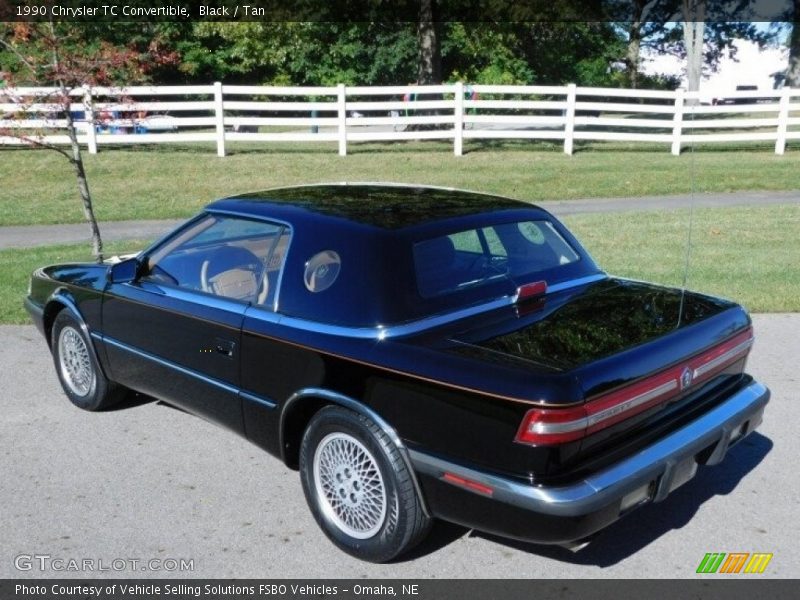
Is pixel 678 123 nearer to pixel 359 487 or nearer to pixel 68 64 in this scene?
pixel 68 64

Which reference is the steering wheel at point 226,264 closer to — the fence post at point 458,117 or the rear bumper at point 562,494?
the rear bumper at point 562,494

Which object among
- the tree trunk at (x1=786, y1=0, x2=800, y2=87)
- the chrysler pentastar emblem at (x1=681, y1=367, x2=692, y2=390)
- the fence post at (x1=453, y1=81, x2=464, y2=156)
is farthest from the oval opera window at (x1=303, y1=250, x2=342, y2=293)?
the tree trunk at (x1=786, y1=0, x2=800, y2=87)

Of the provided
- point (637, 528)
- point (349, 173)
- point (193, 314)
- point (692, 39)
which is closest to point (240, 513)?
point (193, 314)

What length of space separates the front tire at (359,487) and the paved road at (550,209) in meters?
9.32

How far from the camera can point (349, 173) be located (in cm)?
1847

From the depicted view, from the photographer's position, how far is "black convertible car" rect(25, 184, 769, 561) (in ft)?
10.4

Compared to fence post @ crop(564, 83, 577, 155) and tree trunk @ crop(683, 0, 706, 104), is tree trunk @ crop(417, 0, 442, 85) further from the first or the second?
tree trunk @ crop(683, 0, 706, 104)

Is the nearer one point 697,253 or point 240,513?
point 240,513

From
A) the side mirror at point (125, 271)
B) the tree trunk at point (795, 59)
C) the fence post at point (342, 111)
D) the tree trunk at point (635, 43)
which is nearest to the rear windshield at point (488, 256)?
the side mirror at point (125, 271)

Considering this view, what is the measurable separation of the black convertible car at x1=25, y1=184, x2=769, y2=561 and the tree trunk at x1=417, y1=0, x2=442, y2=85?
21451 millimetres

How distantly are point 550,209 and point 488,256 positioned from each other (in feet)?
36.1

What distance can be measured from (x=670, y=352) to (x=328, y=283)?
60.6 inches
